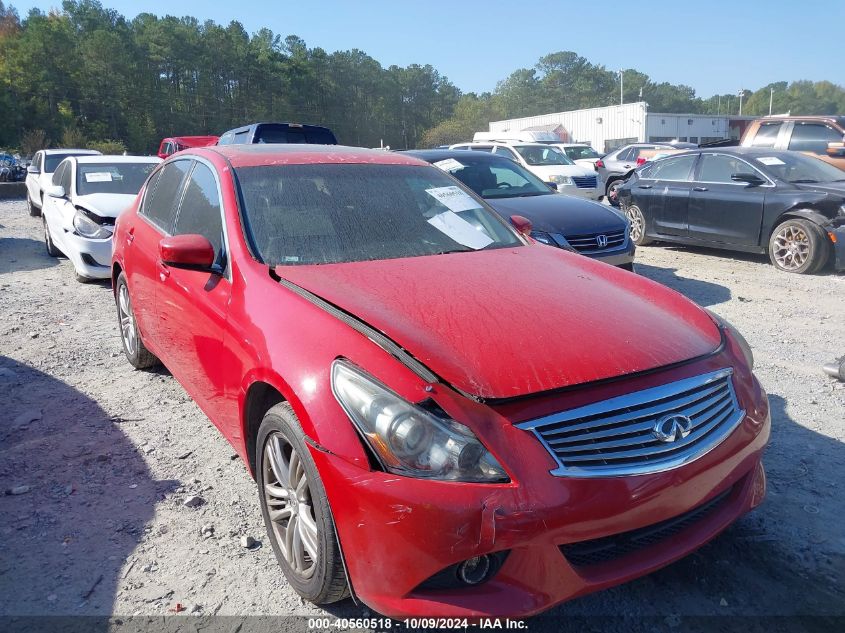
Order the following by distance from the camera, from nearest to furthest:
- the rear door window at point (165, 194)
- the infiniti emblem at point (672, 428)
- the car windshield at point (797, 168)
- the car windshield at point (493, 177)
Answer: the infiniti emblem at point (672, 428)
the rear door window at point (165, 194)
the car windshield at point (493, 177)
the car windshield at point (797, 168)

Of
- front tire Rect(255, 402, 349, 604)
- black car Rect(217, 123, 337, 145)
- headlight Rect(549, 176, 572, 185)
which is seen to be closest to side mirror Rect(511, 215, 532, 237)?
front tire Rect(255, 402, 349, 604)

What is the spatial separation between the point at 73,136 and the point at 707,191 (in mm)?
41539

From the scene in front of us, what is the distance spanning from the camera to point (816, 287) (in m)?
7.46

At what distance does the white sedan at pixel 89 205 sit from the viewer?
25.2ft

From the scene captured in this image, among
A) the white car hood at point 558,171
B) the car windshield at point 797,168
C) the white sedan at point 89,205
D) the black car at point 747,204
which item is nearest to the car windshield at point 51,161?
the white sedan at point 89,205

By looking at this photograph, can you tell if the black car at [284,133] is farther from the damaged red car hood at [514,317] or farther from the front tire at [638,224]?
the damaged red car hood at [514,317]

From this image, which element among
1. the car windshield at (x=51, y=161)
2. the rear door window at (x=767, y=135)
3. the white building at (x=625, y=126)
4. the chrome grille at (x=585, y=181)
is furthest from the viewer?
the white building at (x=625, y=126)

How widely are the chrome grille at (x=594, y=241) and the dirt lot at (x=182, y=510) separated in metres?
1.74

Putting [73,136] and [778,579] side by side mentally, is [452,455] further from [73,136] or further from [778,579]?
[73,136]

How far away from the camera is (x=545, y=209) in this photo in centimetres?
701

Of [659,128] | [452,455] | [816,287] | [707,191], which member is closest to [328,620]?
[452,455]

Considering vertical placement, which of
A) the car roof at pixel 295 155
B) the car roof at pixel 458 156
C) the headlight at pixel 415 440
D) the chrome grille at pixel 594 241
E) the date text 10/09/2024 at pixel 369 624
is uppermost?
the car roof at pixel 295 155

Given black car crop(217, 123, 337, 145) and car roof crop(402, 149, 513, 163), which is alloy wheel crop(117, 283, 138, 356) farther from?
black car crop(217, 123, 337, 145)

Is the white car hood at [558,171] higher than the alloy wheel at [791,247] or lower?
higher
